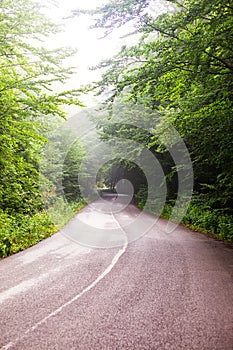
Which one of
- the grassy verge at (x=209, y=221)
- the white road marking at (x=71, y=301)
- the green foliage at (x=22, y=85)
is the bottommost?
the white road marking at (x=71, y=301)

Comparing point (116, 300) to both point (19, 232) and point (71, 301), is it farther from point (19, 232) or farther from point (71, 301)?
point (19, 232)

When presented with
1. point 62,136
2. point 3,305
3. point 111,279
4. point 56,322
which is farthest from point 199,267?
point 62,136

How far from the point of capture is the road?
152 inches

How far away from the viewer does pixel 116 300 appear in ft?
17.1

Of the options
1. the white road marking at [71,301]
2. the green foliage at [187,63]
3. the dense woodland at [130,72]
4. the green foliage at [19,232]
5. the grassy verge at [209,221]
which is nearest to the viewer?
the white road marking at [71,301]

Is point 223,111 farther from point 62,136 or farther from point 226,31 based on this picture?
point 62,136

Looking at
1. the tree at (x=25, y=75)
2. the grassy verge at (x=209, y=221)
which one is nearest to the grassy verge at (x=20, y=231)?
the tree at (x=25, y=75)

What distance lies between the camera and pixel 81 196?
32.0 meters

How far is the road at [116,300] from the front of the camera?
12.7 feet

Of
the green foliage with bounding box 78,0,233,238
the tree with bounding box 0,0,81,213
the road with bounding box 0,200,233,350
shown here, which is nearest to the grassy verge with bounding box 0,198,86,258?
the road with bounding box 0,200,233,350

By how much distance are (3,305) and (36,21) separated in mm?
8317

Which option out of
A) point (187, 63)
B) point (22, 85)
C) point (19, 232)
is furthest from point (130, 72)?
point (19, 232)

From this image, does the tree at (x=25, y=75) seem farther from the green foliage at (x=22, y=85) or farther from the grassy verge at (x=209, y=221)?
the grassy verge at (x=209, y=221)

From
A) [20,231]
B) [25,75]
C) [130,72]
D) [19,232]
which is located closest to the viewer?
[130,72]
